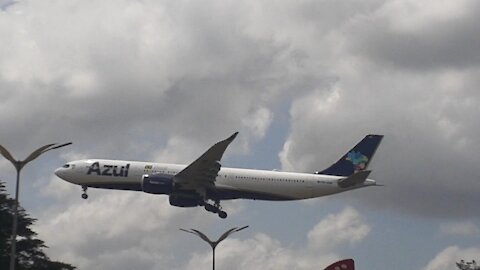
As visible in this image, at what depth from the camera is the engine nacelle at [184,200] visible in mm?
105500

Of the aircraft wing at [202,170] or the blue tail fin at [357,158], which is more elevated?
the blue tail fin at [357,158]

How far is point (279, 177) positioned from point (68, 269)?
26.8 metres

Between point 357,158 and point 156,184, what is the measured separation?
24013 millimetres

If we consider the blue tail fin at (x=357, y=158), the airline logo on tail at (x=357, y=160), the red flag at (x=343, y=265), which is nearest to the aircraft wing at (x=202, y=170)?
the blue tail fin at (x=357, y=158)

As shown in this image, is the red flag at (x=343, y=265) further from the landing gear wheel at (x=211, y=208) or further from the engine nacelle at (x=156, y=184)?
the landing gear wheel at (x=211, y=208)

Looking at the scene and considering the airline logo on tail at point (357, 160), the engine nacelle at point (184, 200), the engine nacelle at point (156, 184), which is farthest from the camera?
the airline logo on tail at point (357, 160)

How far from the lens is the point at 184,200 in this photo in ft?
348

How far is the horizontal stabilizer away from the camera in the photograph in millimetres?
100250

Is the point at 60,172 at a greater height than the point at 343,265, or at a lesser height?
greater

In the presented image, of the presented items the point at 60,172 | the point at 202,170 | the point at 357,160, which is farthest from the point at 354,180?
the point at 60,172

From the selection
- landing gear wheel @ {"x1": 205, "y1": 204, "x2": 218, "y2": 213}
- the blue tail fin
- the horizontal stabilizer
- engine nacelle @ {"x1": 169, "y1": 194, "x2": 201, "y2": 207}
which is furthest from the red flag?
the blue tail fin

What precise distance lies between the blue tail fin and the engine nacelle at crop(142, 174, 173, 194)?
17433mm

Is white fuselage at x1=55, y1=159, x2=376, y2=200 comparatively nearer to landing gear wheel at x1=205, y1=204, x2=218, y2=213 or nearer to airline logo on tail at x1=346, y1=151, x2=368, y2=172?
landing gear wheel at x1=205, y1=204, x2=218, y2=213

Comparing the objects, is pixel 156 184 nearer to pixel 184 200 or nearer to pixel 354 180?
pixel 184 200
